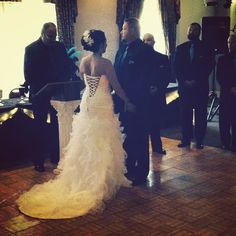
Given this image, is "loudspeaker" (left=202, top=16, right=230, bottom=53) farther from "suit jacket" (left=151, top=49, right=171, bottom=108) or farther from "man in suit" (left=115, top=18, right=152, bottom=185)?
"man in suit" (left=115, top=18, right=152, bottom=185)

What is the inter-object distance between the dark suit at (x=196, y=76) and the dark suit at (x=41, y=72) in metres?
1.48

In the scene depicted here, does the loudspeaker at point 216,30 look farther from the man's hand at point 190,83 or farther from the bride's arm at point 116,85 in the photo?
the bride's arm at point 116,85

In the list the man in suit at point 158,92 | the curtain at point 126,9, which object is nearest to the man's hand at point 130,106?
the man in suit at point 158,92

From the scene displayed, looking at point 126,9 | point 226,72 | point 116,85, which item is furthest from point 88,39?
point 126,9

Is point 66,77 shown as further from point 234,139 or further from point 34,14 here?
point 34,14

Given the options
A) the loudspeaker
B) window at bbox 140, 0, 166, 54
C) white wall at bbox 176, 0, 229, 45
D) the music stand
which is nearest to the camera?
the music stand

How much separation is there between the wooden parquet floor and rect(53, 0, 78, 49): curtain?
2924 millimetres

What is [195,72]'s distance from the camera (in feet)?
18.1

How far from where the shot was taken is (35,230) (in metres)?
3.40

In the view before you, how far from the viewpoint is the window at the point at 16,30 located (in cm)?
718

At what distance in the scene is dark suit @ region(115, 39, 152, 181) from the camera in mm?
4160

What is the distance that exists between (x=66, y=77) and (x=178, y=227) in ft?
7.25

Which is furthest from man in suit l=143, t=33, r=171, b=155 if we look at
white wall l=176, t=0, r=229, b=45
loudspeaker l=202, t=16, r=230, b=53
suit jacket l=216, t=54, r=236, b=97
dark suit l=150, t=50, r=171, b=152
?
white wall l=176, t=0, r=229, b=45

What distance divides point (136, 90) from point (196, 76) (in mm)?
1548
